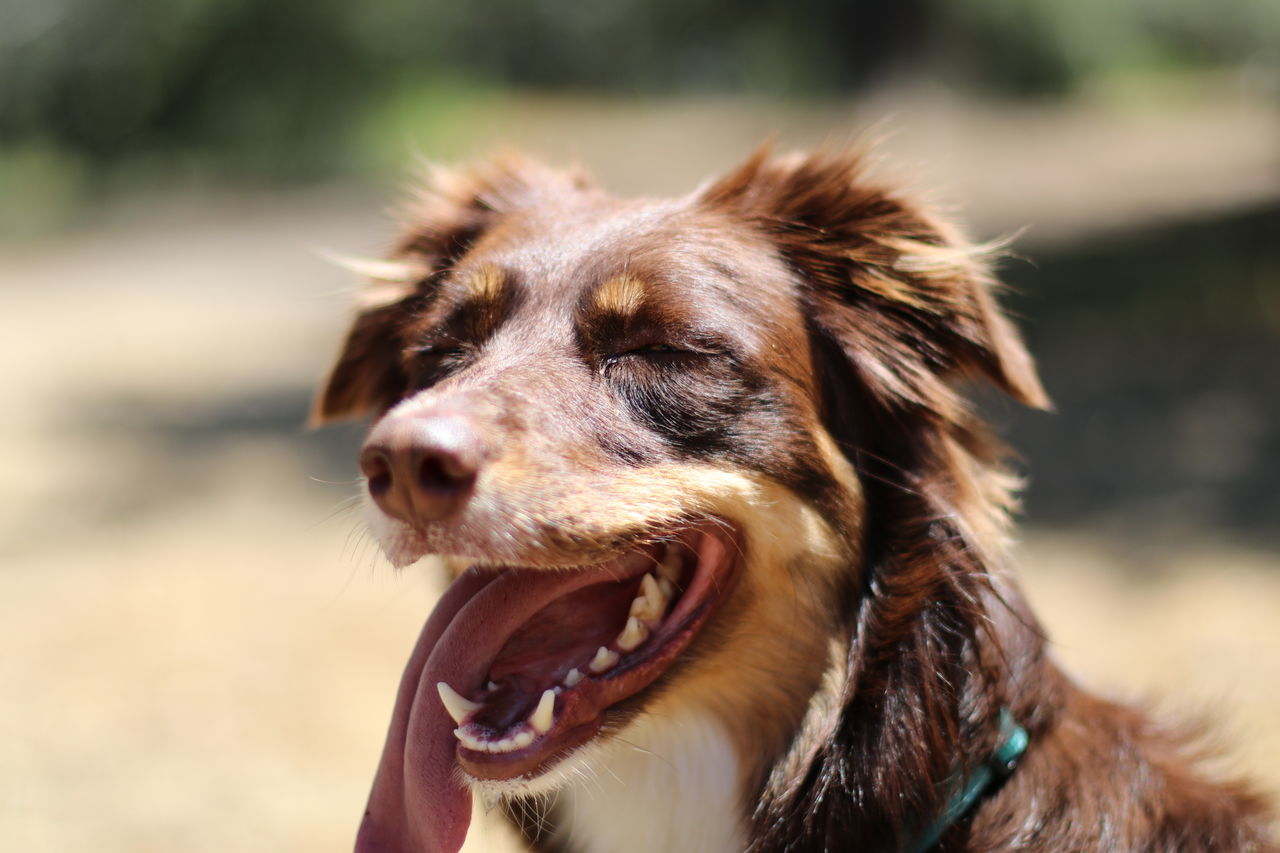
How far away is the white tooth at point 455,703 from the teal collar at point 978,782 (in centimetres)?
94

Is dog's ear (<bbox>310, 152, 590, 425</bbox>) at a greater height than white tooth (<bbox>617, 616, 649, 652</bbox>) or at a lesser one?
greater

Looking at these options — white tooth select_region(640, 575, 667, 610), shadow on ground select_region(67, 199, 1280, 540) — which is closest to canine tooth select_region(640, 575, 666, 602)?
white tooth select_region(640, 575, 667, 610)

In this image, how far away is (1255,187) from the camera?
528 inches

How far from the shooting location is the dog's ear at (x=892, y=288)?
2.54 metres

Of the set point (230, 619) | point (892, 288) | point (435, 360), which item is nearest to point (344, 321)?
point (230, 619)

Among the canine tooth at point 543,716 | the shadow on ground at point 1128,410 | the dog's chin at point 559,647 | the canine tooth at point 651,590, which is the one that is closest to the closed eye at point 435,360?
the dog's chin at point 559,647

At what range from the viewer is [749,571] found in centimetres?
246

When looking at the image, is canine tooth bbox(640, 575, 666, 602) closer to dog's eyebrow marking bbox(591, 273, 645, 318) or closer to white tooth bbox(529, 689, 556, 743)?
white tooth bbox(529, 689, 556, 743)

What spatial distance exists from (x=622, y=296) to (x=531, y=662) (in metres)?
0.81

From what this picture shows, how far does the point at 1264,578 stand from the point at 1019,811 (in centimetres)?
398

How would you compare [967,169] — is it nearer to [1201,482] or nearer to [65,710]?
[1201,482]

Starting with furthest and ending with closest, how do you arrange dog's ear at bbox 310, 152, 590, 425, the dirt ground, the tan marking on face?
the dirt ground < dog's ear at bbox 310, 152, 590, 425 < the tan marking on face

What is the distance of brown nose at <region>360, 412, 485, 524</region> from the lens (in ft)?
6.89

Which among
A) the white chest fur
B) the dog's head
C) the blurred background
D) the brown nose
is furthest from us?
the blurred background
